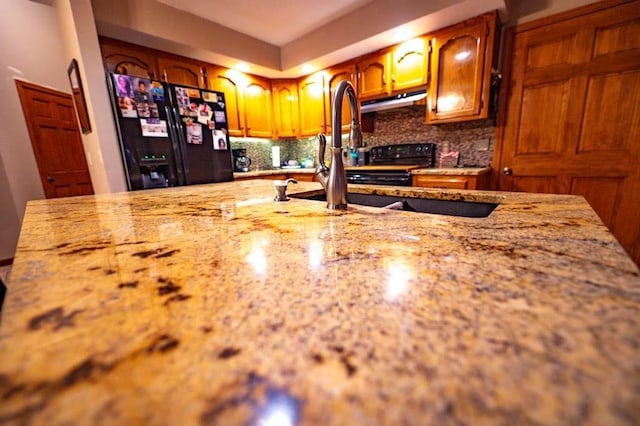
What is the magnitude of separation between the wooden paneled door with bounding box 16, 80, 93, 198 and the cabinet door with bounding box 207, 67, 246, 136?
7.05 feet

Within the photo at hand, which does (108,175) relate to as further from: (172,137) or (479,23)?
(479,23)

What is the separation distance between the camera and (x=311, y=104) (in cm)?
347

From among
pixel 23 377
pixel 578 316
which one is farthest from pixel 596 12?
pixel 23 377

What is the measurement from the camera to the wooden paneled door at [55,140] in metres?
3.08

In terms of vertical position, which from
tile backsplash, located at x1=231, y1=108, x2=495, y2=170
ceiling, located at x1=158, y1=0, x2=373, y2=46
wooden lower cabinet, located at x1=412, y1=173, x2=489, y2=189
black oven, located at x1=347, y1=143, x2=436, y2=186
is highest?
ceiling, located at x1=158, y1=0, x2=373, y2=46

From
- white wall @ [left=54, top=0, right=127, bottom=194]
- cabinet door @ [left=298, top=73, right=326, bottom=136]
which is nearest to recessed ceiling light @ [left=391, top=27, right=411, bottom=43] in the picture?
cabinet door @ [left=298, top=73, right=326, bottom=136]

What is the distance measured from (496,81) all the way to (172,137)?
312 centimetres

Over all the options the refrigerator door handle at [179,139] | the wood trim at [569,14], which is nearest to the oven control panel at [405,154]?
the wood trim at [569,14]

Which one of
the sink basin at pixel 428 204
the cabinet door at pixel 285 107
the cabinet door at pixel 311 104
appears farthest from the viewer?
the cabinet door at pixel 285 107

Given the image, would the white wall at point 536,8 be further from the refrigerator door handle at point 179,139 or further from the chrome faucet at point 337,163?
the refrigerator door handle at point 179,139

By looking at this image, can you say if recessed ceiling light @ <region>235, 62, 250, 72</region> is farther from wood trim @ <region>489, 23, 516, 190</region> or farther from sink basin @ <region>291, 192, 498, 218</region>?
wood trim @ <region>489, 23, 516, 190</region>

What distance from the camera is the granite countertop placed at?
174 mm

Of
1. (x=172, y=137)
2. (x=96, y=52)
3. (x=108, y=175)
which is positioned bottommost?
(x=108, y=175)

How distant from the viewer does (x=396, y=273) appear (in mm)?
372
